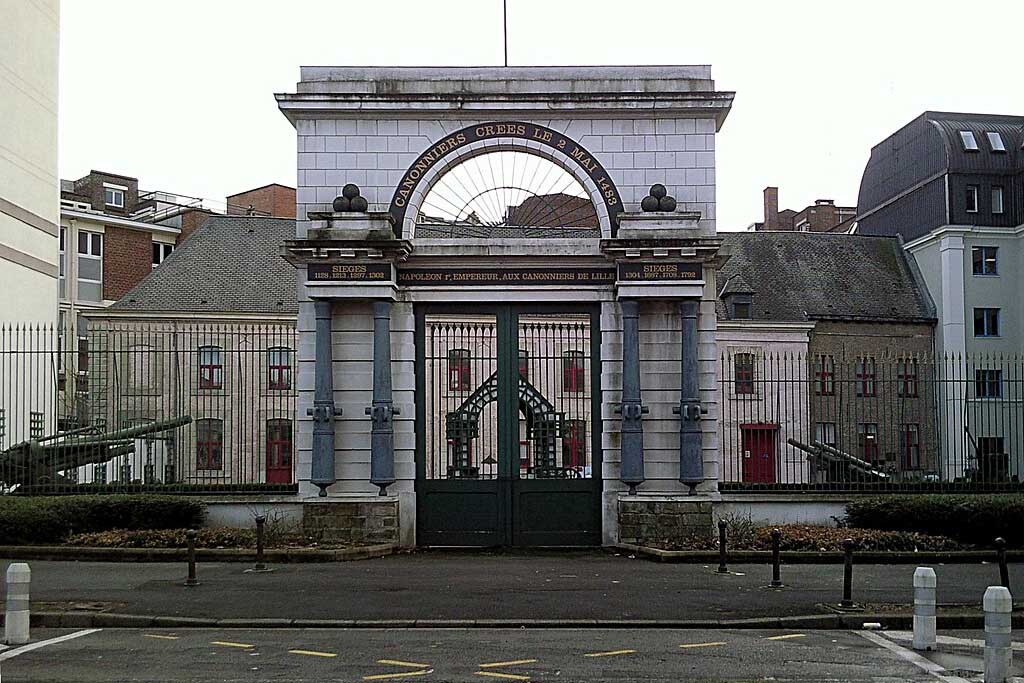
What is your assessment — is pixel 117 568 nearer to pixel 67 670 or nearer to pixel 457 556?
pixel 457 556

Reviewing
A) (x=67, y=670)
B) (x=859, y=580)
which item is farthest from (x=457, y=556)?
(x=67, y=670)

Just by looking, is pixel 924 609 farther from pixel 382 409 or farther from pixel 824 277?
pixel 824 277

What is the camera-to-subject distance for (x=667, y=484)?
66.5 ft

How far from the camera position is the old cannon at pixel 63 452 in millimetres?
21781

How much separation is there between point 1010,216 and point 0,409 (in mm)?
42873

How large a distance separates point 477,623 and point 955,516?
9694mm

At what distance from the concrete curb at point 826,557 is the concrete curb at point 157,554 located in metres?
5.10

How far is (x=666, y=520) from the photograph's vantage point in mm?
19797

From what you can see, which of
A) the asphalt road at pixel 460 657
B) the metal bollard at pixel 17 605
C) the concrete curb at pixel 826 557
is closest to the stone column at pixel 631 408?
the concrete curb at pixel 826 557

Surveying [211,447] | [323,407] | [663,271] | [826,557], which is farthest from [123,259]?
[826,557]

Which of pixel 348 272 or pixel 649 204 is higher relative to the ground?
pixel 649 204

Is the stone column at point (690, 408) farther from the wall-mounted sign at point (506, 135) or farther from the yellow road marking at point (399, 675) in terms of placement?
the yellow road marking at point (399, 675)

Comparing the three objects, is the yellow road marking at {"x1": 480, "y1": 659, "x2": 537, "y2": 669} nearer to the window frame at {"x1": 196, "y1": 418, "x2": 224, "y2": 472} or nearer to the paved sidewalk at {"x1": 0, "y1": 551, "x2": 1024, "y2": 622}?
the paved sidewalk at {"x1": 0, "y1": 551, "x2": 1024, "y2": 622}

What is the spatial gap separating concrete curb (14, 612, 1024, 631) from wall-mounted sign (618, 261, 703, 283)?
299 inches
